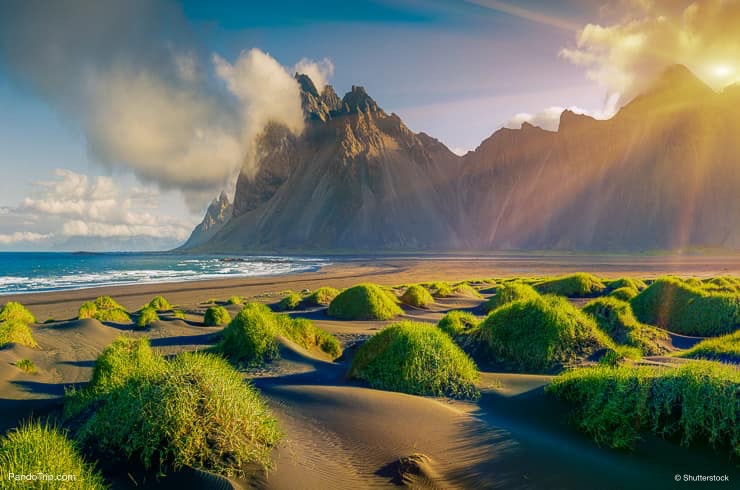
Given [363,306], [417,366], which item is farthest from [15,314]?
[417,366]

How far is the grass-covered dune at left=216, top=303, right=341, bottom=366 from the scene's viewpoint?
9750 millimetres

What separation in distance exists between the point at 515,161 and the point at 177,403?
152 meters

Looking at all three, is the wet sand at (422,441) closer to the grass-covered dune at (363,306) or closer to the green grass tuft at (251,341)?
the green grass tuft at (251,341)

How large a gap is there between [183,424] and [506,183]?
148403mm

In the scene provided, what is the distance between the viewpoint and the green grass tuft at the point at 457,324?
11.9 metres

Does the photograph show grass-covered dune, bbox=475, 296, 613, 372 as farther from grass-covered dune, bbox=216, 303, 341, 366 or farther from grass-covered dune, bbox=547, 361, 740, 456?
grass-covered dune, bbox=216, 303, 341, 366

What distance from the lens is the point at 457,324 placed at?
1262cm

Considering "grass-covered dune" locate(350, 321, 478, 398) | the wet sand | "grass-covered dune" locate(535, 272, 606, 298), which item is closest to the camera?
the wet sand

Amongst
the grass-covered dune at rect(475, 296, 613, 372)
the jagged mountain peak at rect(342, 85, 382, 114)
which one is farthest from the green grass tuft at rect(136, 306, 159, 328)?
the jagged mountain peak at rect(342, 85, 382, 114)

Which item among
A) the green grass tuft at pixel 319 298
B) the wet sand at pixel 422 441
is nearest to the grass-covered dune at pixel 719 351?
the wet sand at pixel 422 441

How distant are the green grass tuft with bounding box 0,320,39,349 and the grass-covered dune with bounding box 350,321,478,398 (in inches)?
407

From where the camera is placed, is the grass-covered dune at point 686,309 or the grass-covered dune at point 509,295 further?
A: the grass-covered dune at point 509,295

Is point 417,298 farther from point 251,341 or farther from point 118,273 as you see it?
point 118,273

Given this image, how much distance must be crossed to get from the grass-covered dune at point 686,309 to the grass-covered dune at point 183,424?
47.6ft
